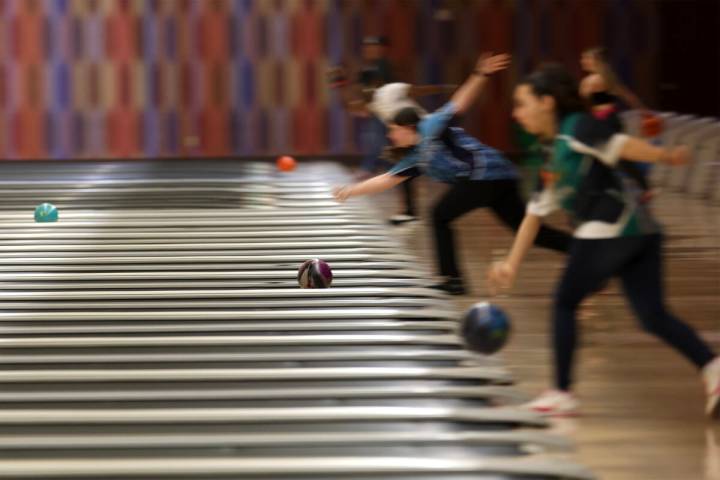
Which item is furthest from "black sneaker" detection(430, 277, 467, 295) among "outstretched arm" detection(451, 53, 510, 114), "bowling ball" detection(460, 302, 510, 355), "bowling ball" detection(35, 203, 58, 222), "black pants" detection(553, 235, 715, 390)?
"bowling ball" detection(35, 203, 58, 222)

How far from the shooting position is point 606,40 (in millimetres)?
14781

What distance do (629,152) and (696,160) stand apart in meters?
6.89

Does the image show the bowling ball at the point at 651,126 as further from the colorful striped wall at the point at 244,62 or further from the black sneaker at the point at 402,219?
the colorful striped wall at the point at 244,62

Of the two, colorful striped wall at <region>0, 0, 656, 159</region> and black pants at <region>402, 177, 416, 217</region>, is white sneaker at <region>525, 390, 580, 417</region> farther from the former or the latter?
colorful striped wall at <region>0, 0, 656, 159</region>

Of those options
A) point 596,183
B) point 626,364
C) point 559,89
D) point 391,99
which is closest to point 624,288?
point 596,183

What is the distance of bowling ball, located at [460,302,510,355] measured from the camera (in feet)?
13.9

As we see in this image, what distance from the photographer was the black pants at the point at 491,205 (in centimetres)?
598

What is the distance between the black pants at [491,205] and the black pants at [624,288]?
2.01 meters

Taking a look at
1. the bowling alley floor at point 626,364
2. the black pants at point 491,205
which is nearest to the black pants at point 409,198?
the bowling alley floor at point 626,364

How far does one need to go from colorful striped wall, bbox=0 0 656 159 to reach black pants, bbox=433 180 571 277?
8624mm

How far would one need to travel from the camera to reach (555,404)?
3.97 meters

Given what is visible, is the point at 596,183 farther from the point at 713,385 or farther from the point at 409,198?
the point at 409,198

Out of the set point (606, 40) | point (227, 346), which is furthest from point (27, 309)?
point (606, 40)

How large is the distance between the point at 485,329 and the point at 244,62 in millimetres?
10977
